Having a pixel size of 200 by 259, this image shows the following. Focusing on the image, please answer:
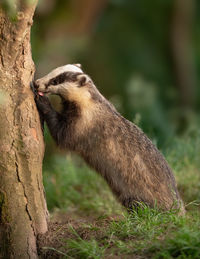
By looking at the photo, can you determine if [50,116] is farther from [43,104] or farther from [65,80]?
[65,80]

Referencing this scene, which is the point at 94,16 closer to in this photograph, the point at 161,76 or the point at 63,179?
the point at 161,76

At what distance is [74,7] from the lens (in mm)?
14461

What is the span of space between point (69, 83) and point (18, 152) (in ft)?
3.83

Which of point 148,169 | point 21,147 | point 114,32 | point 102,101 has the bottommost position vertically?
point 148,169

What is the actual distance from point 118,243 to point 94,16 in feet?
39.5

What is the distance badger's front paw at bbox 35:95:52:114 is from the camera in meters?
5.08

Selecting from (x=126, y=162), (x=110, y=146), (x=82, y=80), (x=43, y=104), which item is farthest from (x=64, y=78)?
(x=126, y=162)

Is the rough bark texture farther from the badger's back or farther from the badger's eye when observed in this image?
the badger's back

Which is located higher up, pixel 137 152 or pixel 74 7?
pixel 74 7

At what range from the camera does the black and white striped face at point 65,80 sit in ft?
17.4

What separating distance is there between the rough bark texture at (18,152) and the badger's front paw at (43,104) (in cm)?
30

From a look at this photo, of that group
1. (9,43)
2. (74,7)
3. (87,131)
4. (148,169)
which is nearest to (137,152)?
(148,169)

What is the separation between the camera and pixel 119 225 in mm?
4633

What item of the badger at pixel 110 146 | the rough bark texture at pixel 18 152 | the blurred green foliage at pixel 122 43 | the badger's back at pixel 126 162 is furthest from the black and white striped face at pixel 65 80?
the blurred green foliage at pixel 122 43
